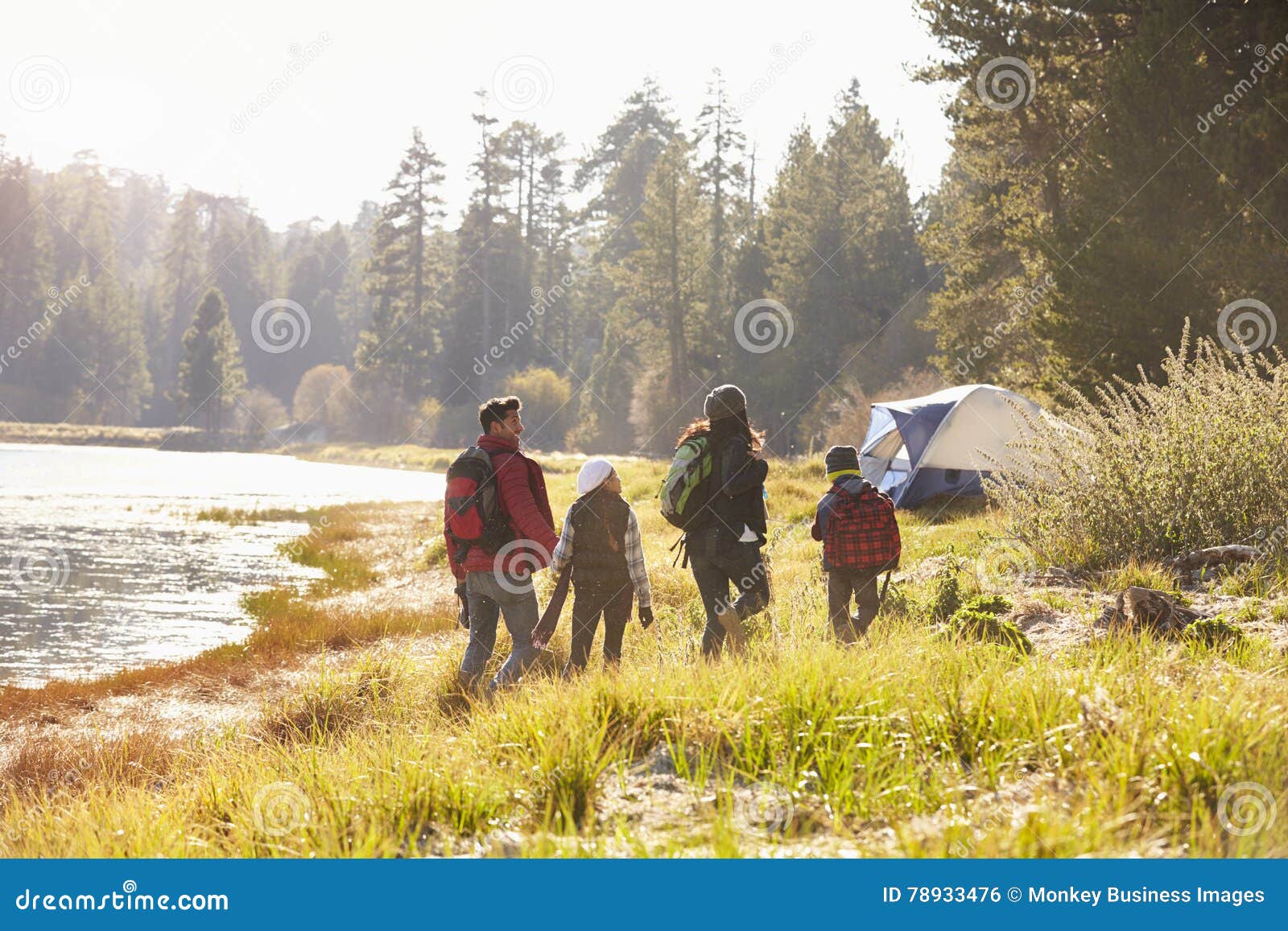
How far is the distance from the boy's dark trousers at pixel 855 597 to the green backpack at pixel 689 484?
1264 millimetres

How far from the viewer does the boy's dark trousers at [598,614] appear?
21.3ft

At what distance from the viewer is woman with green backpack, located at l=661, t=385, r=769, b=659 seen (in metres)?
6.19

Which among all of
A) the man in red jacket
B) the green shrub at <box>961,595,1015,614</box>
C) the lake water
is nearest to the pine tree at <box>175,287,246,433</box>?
the lake water

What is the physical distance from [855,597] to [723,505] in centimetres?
147

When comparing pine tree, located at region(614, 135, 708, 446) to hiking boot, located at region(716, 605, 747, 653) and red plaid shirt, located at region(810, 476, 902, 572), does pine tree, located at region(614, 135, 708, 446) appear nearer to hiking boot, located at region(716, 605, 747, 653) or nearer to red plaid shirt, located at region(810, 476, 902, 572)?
red plaid shirt, located at region(810, 476, 902, 572)

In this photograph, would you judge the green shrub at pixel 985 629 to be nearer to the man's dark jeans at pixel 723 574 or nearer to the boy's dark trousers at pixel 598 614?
the man's dark jeans at pixel 723 574

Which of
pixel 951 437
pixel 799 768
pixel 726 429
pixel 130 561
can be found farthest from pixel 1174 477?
pixel 130 561

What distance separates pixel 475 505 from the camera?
6129 mm

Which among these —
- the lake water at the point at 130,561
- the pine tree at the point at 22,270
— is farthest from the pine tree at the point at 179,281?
the lake water at the point at 130,561

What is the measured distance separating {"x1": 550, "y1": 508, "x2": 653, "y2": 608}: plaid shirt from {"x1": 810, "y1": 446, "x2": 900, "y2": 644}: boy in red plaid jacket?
1.26 m

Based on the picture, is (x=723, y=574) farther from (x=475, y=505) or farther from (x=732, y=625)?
(x=475, y=505)

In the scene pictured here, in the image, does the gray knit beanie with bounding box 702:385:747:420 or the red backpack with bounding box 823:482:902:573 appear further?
the red backpack with bounding box 823:482:902:573

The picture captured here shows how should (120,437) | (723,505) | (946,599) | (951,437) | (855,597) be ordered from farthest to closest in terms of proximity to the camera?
1. (120,437)
2. (951,437)
3. (946,599)
4. (855,597)
5. (723,505)

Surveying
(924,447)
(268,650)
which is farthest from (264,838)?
(924,447)
